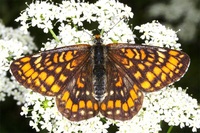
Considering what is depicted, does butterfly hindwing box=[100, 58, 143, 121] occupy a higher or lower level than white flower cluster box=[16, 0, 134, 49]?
lower

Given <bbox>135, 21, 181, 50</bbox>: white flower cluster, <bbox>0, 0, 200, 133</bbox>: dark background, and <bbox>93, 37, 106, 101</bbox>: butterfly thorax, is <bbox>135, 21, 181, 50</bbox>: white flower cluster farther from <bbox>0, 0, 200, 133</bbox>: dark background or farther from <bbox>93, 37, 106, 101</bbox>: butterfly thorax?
<bbox>0, 0, 200, 133</bbox>: dark background

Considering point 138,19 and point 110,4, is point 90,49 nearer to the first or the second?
point 110,4

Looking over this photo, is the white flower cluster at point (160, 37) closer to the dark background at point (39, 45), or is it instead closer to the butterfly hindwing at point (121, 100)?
the butterfly hindwing at point (121, 100)

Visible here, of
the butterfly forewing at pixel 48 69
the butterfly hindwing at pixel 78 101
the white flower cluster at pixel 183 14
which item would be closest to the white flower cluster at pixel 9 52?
the butterfly forewing at pixel 48 69

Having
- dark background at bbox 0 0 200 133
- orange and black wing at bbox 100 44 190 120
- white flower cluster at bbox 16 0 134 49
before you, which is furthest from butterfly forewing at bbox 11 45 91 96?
dark background at bbox 0 0 200 133

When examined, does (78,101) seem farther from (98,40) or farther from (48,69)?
(98,40)

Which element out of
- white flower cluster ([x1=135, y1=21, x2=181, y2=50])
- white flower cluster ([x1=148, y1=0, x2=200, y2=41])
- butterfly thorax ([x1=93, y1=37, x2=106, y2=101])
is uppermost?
white flower cluster ([x1=148, y1=0, x2=200, y2=41])
